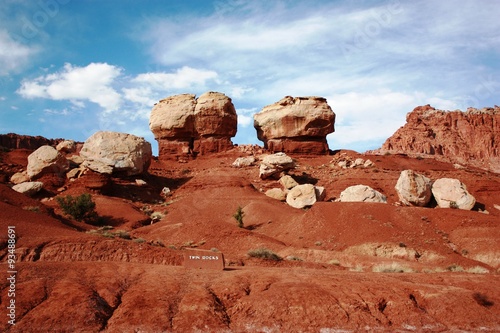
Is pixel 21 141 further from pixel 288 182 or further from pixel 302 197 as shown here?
pixel 302 197

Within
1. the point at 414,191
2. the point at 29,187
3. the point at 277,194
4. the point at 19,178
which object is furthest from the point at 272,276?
the point at 19,178

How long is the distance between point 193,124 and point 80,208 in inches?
897

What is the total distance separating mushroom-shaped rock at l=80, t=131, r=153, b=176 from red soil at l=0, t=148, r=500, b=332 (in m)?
7.59

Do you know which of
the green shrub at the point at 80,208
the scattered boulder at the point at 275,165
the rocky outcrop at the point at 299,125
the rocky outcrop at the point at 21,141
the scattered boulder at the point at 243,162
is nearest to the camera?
the green shrub at the point at 80,208

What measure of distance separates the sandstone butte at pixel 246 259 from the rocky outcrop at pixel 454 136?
128 ft

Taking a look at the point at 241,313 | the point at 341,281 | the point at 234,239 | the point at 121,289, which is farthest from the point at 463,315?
the point at 234,239

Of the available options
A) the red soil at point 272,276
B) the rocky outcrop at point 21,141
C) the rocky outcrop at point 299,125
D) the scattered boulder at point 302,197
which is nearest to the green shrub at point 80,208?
the red soil at point 272,276

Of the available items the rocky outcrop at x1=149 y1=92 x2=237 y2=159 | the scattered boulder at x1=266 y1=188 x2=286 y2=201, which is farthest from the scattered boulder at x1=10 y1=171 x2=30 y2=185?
the scattered boulder at x1=266 y1=188 x2=286 y2=201

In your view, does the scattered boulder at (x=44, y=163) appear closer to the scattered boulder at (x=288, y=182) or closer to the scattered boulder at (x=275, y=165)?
the scattered boulder at (x=275, y=165)

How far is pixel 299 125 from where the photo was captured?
48.9 metres

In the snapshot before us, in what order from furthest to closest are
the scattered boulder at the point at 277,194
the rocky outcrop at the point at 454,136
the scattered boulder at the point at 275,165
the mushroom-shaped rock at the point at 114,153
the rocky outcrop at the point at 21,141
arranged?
the rocky outcrop at the point at 21,141, the rocky outcrop at the point at 454,136, the scattered boulder at the point at 275,165, the mushroom-shaped rock at the point at 114,153, the scattered boulder at the point at 277,194

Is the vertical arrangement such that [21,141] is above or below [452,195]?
above

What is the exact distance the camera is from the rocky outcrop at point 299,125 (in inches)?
1916

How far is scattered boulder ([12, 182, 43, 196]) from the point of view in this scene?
32.3 m
